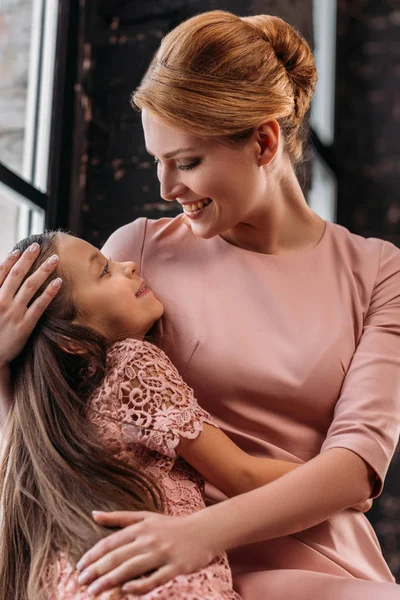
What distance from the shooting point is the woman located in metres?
1.75

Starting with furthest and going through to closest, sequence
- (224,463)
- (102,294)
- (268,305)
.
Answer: (268,305) < (102,294) < (224,463)

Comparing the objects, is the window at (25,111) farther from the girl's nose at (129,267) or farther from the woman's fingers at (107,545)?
the woman's fingers at (107,545)

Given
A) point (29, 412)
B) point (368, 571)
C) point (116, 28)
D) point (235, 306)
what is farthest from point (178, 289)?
point (116, 28)

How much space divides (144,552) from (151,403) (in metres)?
0.30

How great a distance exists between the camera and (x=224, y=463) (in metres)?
1.73

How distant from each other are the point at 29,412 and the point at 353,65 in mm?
3545

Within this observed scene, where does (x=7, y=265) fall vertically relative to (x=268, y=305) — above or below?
above

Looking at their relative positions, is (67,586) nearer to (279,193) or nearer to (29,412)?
(29,412)

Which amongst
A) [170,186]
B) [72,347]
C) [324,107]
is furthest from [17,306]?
[324,107]

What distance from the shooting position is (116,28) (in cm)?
324

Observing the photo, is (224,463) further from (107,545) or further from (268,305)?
(268,305)

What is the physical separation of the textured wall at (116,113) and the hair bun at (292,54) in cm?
109

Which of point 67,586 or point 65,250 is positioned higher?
point 65,250

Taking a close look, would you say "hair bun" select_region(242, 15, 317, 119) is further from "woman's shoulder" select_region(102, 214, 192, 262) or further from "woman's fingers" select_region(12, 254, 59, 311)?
"woman's fingers" select_region(12, 254, 59, 311)
